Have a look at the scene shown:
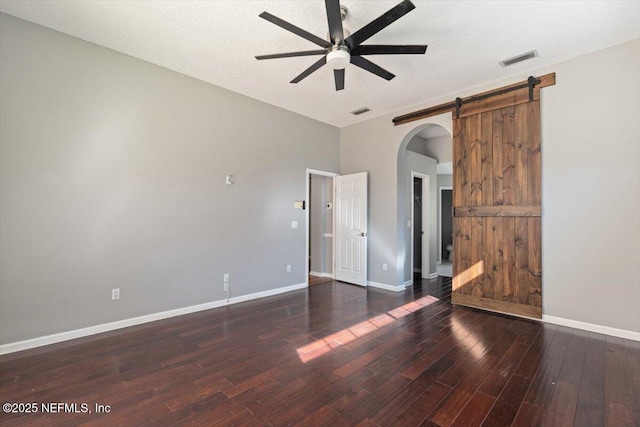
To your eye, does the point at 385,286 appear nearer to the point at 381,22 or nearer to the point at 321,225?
the point at 321,225

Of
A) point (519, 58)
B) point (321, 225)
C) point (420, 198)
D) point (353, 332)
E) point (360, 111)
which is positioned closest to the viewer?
point (353, 332)

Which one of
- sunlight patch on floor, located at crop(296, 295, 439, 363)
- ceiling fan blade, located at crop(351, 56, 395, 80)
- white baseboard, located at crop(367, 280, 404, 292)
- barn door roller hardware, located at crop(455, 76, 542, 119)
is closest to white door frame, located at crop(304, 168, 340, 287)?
white baseboard, located at crop(367, 280, 404, 292)

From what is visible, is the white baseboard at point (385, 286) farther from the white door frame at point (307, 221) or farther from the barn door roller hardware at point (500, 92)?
the barn door roller hardware at point (500, 92)

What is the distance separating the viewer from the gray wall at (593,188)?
3133 mm

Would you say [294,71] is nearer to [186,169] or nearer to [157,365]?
[186,169]

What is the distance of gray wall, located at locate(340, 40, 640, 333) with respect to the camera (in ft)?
10.3

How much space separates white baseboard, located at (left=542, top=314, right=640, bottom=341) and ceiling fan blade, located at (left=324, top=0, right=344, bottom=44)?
13.2ft

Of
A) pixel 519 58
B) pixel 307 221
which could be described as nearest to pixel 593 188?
pixel 519 58

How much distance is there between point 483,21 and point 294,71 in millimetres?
2173

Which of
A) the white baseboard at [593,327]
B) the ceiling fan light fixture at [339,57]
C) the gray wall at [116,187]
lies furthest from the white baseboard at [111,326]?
the white baseboard at [593,327]

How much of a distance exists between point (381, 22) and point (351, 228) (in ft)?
12.9

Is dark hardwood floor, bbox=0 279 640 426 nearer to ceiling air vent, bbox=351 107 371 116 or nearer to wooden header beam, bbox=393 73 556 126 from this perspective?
wooden header beam, bbox=393 73 556 126

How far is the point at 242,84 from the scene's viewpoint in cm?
420

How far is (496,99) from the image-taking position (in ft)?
13.2
